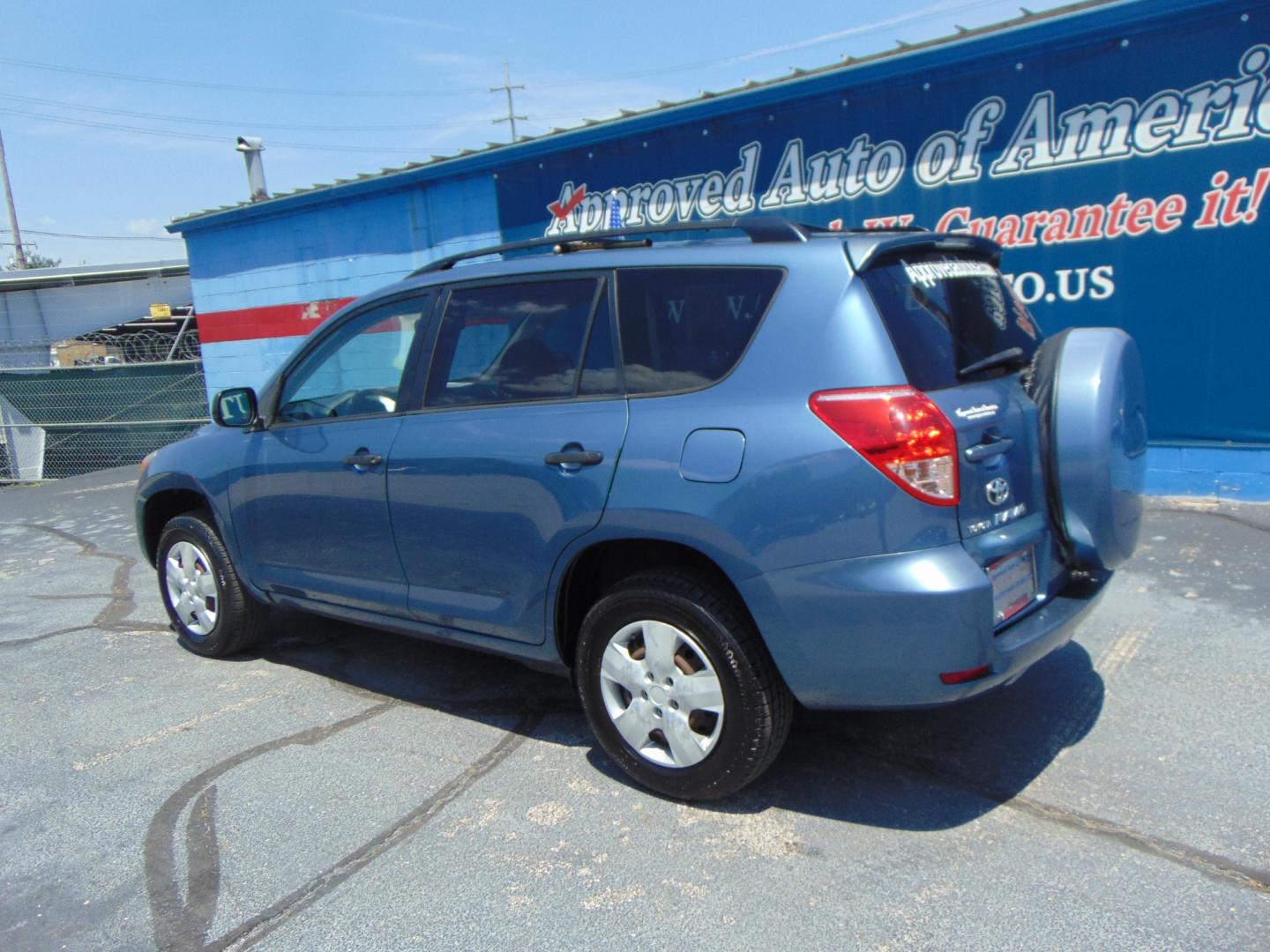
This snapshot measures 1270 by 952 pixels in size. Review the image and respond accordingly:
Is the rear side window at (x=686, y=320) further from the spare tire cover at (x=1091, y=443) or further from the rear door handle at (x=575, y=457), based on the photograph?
the spare tire cover at (x=1091, y=443)

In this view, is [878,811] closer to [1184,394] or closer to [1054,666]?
[1054,666]

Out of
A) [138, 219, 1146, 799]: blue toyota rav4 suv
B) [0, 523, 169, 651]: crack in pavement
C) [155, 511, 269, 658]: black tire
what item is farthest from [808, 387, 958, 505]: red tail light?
[0, 523, 169, 651]: crack in pavement

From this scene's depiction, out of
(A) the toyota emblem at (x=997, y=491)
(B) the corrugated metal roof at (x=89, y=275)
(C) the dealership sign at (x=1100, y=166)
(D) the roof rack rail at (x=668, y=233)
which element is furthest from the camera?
(B) the corrugated metal roof at (x=89, y=275)

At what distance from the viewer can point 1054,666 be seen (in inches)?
166

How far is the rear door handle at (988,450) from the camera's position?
9.20 feet

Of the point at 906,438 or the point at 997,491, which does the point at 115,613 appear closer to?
the point at 906,438

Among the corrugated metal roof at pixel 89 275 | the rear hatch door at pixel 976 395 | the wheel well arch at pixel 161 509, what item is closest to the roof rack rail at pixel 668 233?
the rear hatch door at pixel 976 395

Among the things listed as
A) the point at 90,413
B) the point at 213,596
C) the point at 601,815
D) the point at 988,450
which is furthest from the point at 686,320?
the point at 90,413

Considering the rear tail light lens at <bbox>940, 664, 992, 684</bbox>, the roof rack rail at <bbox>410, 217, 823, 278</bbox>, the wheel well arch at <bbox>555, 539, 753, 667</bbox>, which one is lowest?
the rear tail light lens at <bbox>940, 664, 992, 684</bbox>

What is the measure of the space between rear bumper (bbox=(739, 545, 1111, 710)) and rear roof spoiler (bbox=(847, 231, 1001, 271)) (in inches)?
36.3

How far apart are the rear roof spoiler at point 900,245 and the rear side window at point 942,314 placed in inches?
1.1

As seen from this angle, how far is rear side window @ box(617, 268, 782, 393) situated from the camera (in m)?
3.07

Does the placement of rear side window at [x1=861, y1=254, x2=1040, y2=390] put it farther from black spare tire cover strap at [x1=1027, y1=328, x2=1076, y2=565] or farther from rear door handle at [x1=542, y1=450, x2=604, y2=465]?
rear door handle at [x1=542, y1=450, x2=604, y2=465]

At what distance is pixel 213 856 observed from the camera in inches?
123
